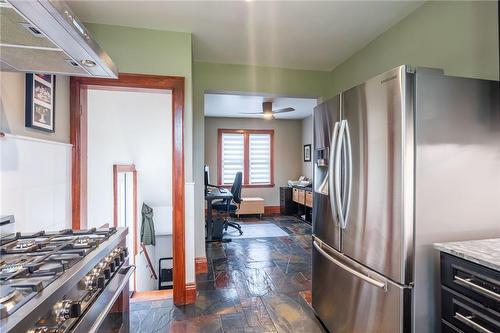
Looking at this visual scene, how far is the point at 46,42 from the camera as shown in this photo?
39.8 inches

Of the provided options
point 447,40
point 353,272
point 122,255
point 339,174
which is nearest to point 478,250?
point 353,272

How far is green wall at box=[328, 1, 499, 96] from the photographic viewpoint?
1671mm

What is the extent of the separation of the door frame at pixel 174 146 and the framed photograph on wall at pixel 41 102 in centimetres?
31

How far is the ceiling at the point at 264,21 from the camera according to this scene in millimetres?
2055

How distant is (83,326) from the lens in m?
0.96

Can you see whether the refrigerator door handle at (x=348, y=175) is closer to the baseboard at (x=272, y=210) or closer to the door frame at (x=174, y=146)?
the door frame at (x=174, y=146)

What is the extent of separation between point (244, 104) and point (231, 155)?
1.81 meters

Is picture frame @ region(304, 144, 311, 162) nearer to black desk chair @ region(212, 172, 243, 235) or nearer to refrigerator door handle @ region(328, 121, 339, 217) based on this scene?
black desk chair @ region(212, 172, 243, 235)

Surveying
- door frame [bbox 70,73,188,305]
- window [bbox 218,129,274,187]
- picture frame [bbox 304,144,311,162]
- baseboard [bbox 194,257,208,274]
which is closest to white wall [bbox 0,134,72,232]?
door frame [bbox 70,73,188,305]

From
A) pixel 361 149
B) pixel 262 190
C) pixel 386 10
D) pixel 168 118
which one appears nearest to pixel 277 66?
pixel 386 10

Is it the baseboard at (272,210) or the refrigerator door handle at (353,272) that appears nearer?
the refrigerator door handle at (353,272)

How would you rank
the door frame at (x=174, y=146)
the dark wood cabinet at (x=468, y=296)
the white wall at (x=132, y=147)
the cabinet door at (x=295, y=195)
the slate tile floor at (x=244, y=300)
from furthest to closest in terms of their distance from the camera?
1. the cabinet door at (x=295, y=195)
2. the white wall at (x=132, y=147)
3. the door frame at (x=174, y=146)
4. the slate tile floor at (x=244, y=300)
5. the dark wood cabinet at (x=468, y=296)

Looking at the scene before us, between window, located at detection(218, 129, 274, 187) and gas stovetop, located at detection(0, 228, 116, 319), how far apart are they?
207 inches

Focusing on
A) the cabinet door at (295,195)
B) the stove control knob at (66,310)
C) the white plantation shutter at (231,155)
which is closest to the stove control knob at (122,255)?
the stove control knob at (66,310)
